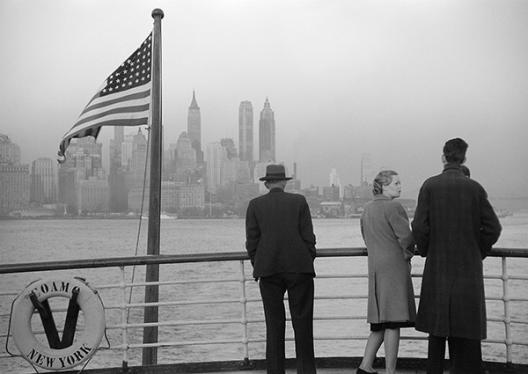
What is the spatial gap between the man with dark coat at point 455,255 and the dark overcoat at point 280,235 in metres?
0.72

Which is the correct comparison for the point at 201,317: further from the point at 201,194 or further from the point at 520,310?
the point at 201,194

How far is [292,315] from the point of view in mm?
3932

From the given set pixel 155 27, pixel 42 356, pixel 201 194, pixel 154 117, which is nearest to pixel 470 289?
pixel 42 356

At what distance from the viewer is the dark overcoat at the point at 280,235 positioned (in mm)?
3914

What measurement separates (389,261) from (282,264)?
709 mm

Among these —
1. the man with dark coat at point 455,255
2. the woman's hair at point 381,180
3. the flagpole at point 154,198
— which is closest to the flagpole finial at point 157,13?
the flagpole at point 154,198

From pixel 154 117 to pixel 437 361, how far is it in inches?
158

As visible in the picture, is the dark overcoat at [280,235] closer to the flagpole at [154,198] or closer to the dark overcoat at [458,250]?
the dark overcoat at [458,250]

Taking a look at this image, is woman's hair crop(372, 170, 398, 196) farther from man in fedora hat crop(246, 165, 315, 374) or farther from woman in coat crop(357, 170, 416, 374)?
man in fedora hat crop(246, 165, 315, 374)

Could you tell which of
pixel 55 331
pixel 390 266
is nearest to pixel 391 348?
pixel 390 266

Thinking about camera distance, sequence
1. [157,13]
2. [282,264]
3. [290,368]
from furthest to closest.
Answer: [157,13] → [290,368] → [282,264]

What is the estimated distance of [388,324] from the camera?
3.96m

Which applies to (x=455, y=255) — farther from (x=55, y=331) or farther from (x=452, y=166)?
(x=55, y=331)

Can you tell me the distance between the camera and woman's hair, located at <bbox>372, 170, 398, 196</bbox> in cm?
395
